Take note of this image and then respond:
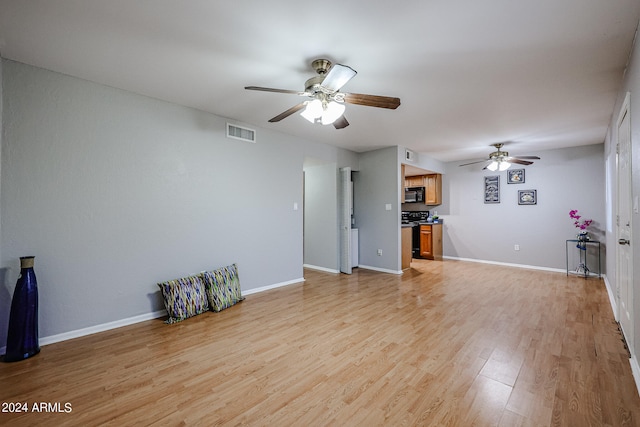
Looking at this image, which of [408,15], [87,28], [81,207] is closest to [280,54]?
[408,15]

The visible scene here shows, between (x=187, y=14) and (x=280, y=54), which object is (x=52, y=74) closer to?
(x=187, y=14)

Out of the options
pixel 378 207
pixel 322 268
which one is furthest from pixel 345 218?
pixel 322 268

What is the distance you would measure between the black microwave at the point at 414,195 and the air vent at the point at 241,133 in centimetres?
503

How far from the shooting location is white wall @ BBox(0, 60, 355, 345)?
2.46m

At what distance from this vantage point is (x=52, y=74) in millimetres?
2588

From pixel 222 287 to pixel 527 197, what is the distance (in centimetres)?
628

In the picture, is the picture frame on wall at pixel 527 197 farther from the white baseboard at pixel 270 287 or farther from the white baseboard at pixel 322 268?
the white baseboard at pixel 270 287

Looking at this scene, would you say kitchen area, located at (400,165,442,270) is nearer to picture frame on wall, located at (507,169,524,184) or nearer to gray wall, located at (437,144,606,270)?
gray wall, located at (437,144,606,270)

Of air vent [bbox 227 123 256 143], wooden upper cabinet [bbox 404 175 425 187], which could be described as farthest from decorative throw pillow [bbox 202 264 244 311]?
wooden upper cabinet [bbox 404 175 425 187]

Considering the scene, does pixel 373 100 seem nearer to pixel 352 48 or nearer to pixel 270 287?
pixel 352 48

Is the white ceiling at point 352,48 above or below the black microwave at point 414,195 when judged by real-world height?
above

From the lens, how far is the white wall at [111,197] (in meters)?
2.46

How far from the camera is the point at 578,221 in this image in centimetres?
536

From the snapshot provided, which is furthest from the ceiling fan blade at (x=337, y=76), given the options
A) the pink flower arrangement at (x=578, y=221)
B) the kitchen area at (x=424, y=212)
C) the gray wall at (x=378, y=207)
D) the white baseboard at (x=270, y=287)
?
the pink flower arrangement at (x=578, y=221)
